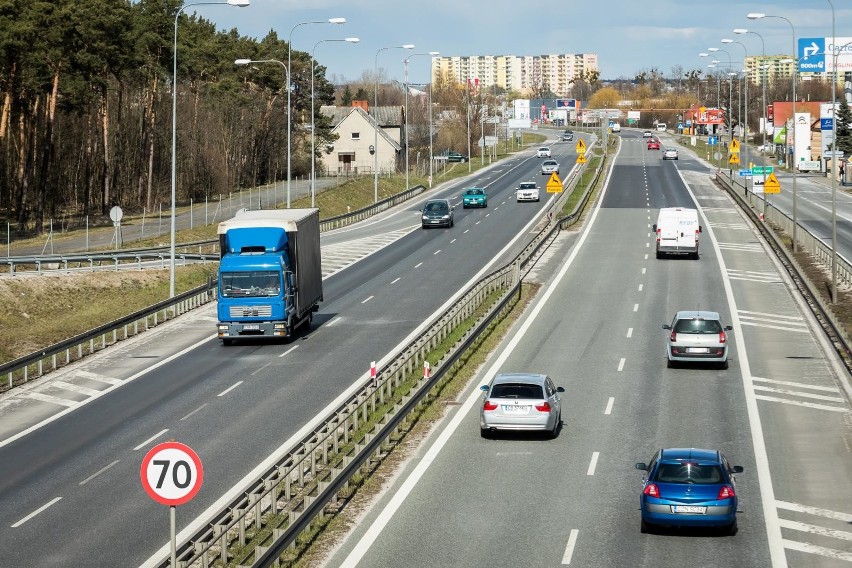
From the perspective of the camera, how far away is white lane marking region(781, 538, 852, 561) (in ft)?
64.0

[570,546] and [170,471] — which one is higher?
[170,471]

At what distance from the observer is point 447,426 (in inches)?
1163

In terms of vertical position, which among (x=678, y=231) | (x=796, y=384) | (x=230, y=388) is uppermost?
(x=678, y=231)

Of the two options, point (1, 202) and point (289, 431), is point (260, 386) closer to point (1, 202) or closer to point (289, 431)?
point (289, 431)

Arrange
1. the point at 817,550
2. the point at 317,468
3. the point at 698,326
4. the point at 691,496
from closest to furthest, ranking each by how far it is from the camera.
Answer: the point at 817,550
the point at 691,496
the point at 317,468
the point at 698,326

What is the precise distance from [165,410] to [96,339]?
12641 millimetres

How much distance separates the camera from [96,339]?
43.3 m

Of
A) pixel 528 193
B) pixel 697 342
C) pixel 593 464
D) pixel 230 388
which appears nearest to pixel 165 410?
pixel 230 388

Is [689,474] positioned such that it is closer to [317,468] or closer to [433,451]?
[317,468]

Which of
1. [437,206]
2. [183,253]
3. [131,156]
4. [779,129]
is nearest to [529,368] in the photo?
[183,253]

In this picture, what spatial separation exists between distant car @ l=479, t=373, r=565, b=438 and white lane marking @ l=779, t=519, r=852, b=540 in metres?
6.98

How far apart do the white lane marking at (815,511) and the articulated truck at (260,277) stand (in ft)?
68.3

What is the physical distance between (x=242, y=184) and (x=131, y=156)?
79.3ft

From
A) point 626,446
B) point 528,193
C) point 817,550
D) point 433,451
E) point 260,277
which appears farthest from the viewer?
point 528,193
